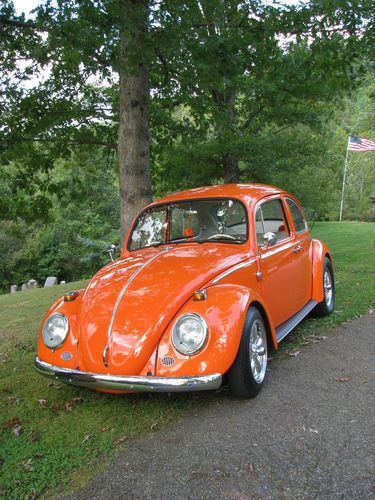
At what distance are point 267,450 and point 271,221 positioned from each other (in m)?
2.96

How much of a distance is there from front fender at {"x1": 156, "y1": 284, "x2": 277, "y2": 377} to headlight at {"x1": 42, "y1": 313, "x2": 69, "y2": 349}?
949 millimetres

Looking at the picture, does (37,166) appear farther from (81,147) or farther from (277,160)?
(277,160)

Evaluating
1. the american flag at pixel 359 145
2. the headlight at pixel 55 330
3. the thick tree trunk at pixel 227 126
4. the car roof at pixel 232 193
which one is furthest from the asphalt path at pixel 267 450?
the american flag at pixel 359 145

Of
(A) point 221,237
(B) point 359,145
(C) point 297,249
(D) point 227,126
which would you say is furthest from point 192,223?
(B) point 359,145

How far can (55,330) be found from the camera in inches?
155

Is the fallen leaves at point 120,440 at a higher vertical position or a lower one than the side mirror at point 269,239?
lower

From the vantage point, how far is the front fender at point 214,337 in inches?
133

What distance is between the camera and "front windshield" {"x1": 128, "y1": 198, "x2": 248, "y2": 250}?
4898mm

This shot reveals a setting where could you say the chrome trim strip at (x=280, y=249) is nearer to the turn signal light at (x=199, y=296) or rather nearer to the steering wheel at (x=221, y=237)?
the steering wheel at (x=221, y=237)

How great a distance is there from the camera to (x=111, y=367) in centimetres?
348

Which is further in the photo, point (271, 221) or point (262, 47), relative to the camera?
point (262, 47)

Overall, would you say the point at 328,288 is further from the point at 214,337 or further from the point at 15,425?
the point at 15,425

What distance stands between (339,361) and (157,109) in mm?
6989

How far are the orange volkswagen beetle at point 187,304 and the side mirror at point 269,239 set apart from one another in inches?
0.6
